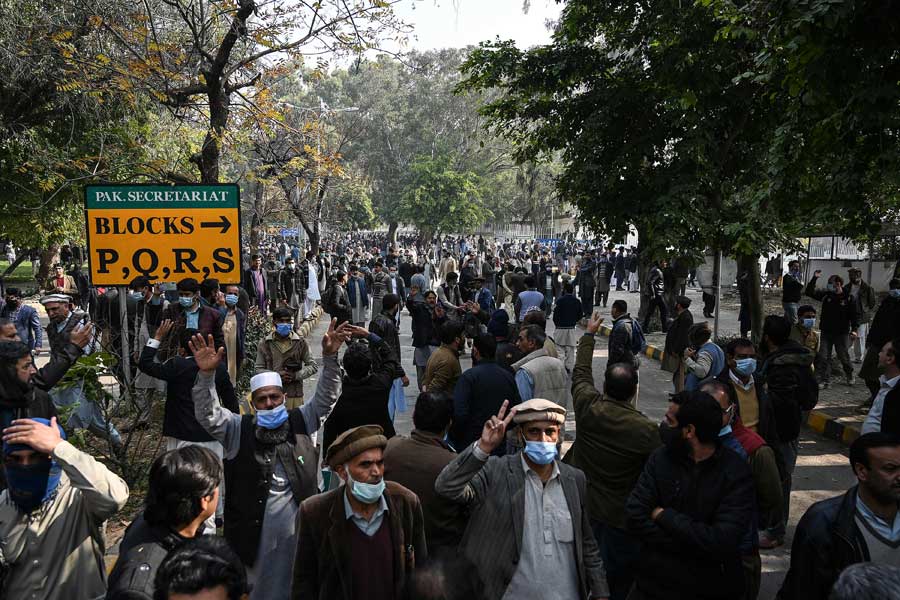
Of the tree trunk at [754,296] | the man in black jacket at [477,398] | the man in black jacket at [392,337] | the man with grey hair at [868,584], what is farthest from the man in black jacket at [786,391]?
the tree trunk at [754,296]

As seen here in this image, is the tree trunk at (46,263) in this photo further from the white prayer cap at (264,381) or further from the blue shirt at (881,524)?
the blue shirt at (881,524)

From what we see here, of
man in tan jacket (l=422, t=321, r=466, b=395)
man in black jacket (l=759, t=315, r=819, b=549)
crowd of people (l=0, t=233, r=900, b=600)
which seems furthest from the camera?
man in tan jacket (l=422, t=321, r=466, b=395)

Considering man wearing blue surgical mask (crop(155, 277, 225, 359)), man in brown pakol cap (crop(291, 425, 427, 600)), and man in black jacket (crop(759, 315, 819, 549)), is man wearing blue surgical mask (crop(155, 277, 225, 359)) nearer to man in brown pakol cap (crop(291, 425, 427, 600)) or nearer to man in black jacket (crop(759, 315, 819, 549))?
man in brown pakol cap (crop(291, 425, 427, 600))

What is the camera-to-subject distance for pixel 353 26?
10.3 m

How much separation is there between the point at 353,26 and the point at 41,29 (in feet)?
21.2

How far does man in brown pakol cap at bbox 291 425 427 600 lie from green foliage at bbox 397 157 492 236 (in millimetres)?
40718

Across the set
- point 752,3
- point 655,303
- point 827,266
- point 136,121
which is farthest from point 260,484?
point 827,266

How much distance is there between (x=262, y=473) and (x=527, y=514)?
1311 mm

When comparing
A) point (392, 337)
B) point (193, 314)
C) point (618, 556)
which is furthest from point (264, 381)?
point (392, 337)

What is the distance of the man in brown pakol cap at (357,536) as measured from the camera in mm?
2922

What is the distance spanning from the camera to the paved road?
5293 mm

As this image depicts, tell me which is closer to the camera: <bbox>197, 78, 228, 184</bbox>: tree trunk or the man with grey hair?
the man with grey hair

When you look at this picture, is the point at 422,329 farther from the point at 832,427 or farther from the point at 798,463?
the point at 832,427

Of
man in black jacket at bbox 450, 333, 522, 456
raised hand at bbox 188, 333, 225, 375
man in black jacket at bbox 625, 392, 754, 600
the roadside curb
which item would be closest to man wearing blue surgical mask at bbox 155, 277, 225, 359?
man in black jacket at bbox 450, 333, 522, 456
